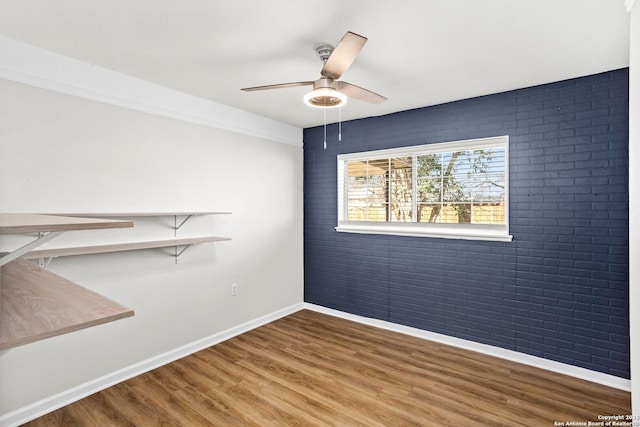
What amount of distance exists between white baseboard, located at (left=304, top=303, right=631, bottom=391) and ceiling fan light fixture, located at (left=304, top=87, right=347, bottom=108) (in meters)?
2.55

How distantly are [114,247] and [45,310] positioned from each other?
180cm

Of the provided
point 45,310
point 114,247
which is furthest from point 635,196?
point 114,247

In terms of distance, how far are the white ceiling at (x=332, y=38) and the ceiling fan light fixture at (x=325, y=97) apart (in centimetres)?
30

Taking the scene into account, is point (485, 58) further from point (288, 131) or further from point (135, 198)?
point (135, 198)

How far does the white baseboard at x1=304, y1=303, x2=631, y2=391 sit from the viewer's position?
2.70 metres

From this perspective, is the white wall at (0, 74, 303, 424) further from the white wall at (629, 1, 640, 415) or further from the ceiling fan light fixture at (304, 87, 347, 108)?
the white wall at (629, 1, 640, 415)

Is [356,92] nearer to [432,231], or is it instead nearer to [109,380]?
[432,231]

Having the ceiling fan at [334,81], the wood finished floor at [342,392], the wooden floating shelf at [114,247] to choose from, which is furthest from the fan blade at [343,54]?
the wood finished floor at [342,392]

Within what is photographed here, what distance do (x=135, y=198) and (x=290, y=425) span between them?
2106mm

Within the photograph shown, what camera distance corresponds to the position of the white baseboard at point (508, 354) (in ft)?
8.84

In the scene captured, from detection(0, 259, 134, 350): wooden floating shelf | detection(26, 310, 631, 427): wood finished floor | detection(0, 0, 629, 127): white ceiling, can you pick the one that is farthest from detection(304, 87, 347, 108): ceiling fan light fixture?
detection(26, 310, 631, 427): wood finished floor

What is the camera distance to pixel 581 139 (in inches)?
109

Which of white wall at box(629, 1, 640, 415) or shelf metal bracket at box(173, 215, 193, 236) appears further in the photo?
shelf metal bracket at box(173, 215, 193, 236)

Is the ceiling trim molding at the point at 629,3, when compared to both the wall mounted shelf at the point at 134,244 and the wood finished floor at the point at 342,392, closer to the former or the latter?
the wood finished floor at the point at 342,392
